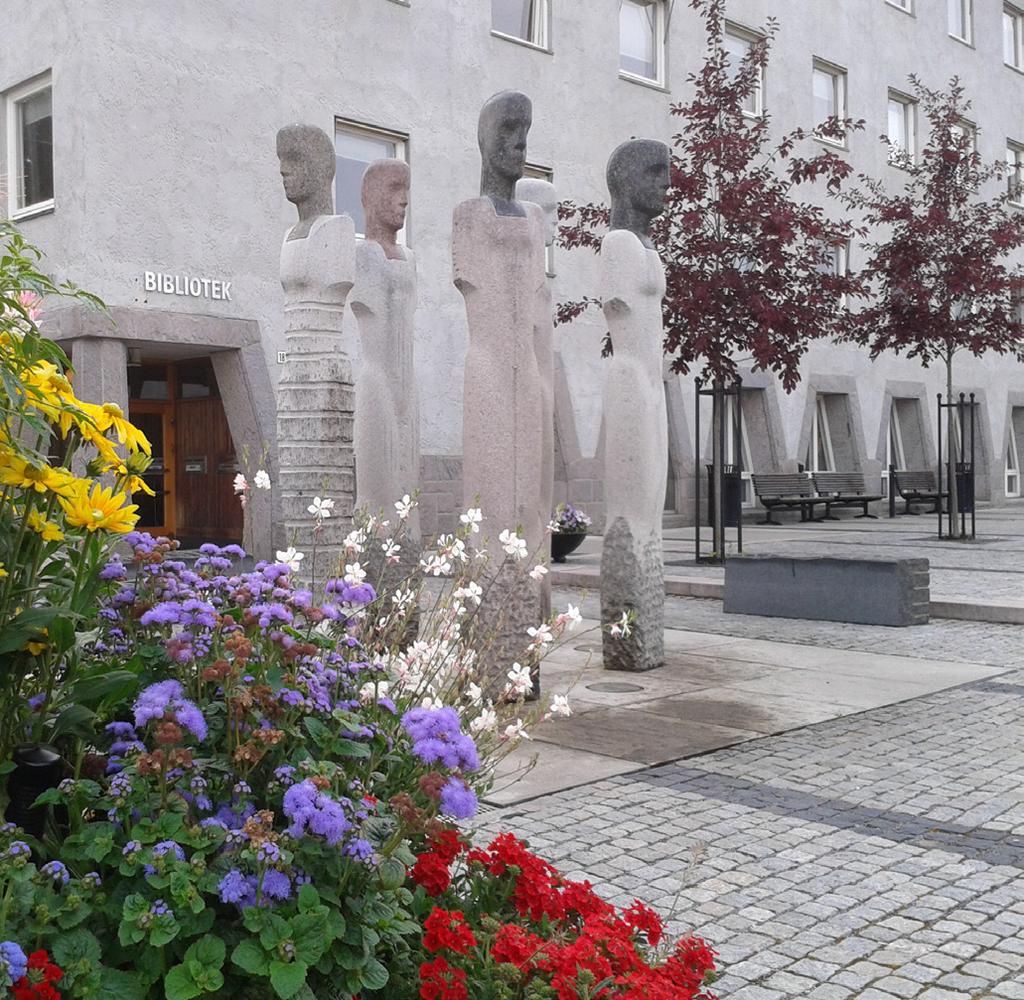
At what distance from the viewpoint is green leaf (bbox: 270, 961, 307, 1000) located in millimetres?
1954

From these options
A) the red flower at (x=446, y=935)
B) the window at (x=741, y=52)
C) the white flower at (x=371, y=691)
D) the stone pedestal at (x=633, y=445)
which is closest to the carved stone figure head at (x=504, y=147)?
the stone pedestal at (x=633, y=445)

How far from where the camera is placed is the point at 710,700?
6.88 m

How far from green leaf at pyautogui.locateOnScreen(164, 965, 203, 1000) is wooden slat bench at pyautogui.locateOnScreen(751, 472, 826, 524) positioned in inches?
842

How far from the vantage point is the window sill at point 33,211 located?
46.1 feet

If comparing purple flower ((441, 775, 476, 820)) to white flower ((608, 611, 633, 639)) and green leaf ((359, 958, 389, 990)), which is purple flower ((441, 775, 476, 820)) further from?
white flower ((608, 611, 633, 639))

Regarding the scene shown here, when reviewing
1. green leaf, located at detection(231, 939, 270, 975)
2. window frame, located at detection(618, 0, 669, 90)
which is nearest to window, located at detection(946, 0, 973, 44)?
window frame, located at detection(618, 0, 669, 90)

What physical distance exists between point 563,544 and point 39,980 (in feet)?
42.1

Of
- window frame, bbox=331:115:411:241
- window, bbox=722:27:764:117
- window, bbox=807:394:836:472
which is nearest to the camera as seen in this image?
window frame, bbox=331:115:411:241

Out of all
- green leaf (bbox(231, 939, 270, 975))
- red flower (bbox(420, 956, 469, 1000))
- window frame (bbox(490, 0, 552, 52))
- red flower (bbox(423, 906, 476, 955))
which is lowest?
red flower (bbox(420, 956, 469, 1000))

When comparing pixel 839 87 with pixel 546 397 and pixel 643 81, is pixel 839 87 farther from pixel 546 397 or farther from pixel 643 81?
pixel 546 397

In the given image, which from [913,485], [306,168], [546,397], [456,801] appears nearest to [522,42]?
[546,397]

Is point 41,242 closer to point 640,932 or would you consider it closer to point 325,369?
point 325,369

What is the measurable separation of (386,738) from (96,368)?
38.8 ft

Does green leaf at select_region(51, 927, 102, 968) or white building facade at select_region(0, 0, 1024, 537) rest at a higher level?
white building facade at select_region(0, 0, 1024, 537)
